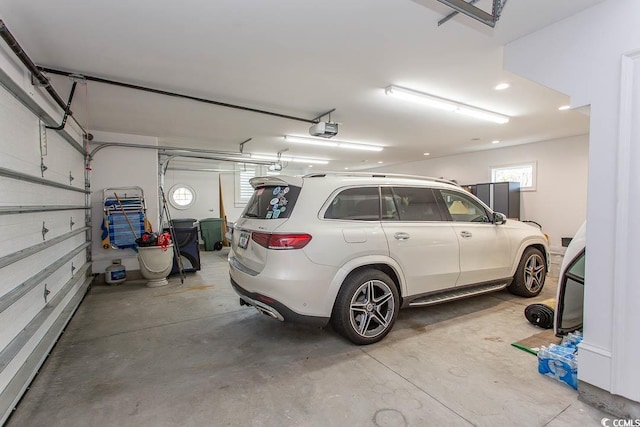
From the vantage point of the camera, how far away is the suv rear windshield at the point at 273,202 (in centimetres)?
265

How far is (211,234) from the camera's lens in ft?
30.6

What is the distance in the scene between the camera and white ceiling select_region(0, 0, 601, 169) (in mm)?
2277

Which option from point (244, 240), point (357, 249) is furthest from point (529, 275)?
point (244, 240)

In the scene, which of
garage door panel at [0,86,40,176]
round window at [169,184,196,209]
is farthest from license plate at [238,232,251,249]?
round window at [169,184,196,209]

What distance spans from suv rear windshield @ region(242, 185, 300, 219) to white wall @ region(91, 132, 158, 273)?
3.95 metres

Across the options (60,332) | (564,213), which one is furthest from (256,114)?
(564,213)

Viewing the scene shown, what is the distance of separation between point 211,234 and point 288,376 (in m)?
7.73

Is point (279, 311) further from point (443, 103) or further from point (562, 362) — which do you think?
point (443, 103)

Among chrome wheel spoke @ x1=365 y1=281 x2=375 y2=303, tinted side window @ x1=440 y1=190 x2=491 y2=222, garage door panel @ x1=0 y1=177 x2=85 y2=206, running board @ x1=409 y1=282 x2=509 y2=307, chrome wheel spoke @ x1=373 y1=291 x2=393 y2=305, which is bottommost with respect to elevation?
running board @ x1=409 y1=282 x2=509 y2=307

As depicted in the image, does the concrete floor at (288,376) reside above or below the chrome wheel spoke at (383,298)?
below

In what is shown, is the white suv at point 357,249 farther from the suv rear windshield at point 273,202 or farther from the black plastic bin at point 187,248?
the black plastic bin at point 187,248

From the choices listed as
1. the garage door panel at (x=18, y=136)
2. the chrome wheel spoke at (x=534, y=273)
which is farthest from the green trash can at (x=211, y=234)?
the chrome wheel spoke at (x=534, y=273)

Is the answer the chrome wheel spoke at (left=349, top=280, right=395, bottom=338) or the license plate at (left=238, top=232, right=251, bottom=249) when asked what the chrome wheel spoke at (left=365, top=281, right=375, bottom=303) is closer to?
the chrome wheel spoke at (left=349, top=280, right=395, bottom=338)

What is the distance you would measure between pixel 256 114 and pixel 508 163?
22.6 ft
